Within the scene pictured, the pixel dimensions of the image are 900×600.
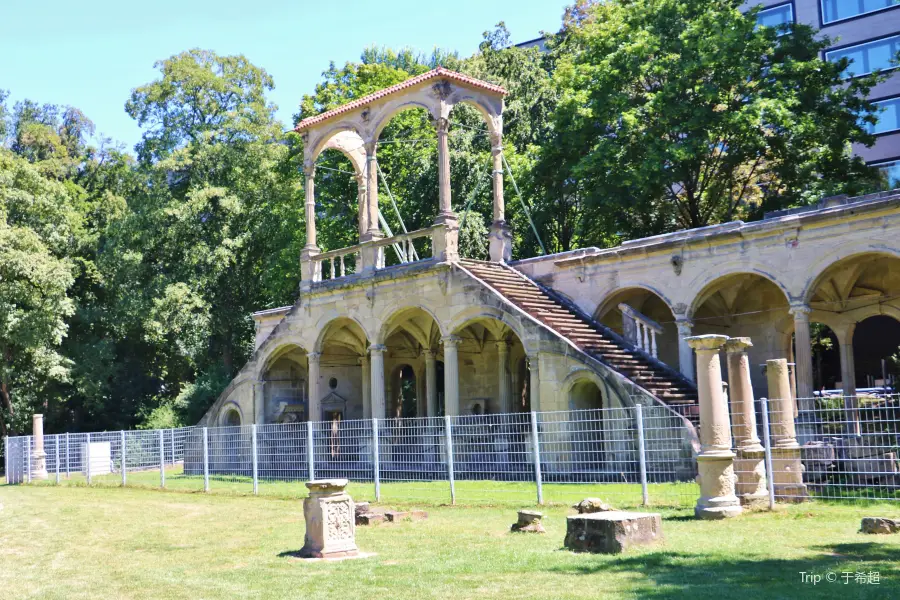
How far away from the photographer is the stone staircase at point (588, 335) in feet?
71.2

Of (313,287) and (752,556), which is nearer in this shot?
(752,556)

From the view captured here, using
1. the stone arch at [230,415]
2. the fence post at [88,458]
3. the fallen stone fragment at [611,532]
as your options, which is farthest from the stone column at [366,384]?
the fallen stone fragment at [611,532]

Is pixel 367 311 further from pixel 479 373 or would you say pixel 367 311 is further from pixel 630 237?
pixel 630 237

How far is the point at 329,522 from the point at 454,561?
1.82 m

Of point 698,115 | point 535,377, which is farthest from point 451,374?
point 698,115

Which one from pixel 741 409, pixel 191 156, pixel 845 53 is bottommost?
pixel 741 409

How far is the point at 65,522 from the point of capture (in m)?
16.6

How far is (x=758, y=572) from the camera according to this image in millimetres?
8883

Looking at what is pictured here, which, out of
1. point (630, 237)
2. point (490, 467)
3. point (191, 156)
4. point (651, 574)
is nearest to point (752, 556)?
point (651, 574)

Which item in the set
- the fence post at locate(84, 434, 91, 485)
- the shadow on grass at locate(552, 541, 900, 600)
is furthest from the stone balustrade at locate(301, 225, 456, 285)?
the shadow on grass at locate(552, 541, 900, 600)

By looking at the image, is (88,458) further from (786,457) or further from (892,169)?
(892,169)

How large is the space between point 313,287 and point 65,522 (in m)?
13.9

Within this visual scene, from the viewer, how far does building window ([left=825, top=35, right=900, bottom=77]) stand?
1794 inches

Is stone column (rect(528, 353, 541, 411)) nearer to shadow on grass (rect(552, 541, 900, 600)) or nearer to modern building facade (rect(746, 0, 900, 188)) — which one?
shadow on grass (rect(552, 541, 900, 600))
